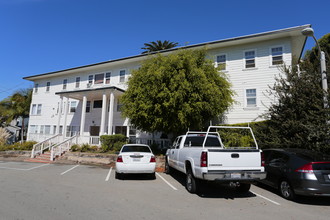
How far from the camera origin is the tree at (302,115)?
8273 millimetres

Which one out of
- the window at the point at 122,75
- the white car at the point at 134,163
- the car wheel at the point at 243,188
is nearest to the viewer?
the car wheel at the point at 243,188

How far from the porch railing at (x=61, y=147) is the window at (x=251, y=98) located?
15.2m

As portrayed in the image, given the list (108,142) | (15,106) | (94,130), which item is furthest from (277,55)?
(15,106)

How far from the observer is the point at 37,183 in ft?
25.7

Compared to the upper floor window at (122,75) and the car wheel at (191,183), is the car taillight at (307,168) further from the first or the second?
the upper floor window at (122,75)

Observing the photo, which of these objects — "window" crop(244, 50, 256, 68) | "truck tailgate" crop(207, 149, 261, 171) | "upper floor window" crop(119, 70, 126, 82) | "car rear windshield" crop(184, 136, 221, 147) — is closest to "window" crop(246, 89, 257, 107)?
"window" crop(244, 50, 256, 68)

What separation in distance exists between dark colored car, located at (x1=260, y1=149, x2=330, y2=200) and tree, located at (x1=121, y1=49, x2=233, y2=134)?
20.9ft

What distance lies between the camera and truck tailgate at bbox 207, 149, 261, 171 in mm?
5820

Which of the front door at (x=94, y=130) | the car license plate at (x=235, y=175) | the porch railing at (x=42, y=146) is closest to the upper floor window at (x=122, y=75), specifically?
the front door at (x=94, y=130)

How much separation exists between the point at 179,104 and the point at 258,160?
7.21m

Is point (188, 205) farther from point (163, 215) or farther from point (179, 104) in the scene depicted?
point (179, 104)

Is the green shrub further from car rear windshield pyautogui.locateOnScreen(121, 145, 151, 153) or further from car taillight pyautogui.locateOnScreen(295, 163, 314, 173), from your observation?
car taillight pyautogui.locateOnScreen(295, 163, 314, 173)

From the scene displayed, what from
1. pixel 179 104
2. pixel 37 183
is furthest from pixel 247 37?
pixel 37 183

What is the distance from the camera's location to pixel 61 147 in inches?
643
